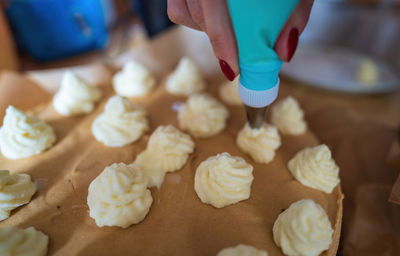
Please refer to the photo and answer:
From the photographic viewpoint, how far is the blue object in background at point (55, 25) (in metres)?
1.75

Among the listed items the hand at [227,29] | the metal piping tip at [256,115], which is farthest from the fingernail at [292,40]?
the metal piping tip at [256,115]

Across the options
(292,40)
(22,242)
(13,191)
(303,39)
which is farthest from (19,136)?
(303,39)

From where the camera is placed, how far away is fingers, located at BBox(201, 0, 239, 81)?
1.93 ft

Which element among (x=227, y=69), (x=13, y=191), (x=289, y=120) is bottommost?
(x=289, y=120)

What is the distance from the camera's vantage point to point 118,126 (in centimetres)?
102

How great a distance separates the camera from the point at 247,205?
0.83 meters

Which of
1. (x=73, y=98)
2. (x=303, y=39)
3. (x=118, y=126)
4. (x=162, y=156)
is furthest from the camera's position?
(x=303, y=39)

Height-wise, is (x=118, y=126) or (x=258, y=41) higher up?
(x=258, y=41)

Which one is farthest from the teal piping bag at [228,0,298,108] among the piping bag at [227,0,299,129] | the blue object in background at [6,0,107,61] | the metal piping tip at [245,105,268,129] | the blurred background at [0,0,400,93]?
the blue object in background at [6,0,107,61]

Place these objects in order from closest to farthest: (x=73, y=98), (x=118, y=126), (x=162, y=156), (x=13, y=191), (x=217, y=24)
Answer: (x=217, y=24), (x=13, y=191), (x=162, y=156), (x=118, y=126), (x=73, y=98)

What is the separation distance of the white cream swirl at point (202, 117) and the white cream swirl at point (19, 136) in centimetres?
49

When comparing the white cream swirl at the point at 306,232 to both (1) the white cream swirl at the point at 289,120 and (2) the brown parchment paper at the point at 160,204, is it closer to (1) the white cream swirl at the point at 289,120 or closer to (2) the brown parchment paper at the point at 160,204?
(2) the brown parchment paper at the point at 160,204

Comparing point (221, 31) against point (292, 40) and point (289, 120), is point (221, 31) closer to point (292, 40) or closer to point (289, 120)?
point (292, 40)

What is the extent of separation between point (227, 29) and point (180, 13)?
188mm
